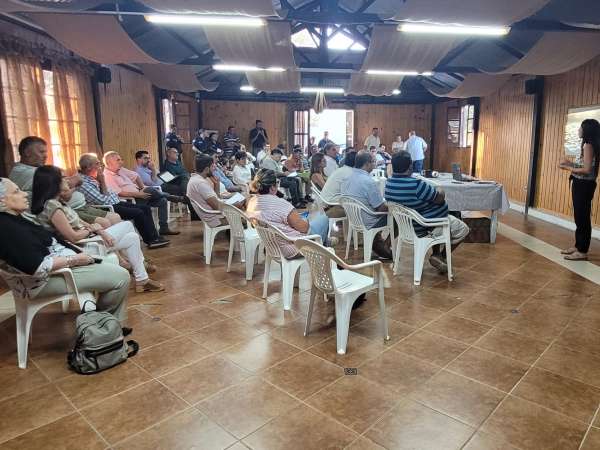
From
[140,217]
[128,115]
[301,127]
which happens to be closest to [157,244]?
[140,217]

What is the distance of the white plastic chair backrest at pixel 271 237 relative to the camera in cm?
320

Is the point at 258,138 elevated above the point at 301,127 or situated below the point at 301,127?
below

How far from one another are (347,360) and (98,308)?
5.25 ft

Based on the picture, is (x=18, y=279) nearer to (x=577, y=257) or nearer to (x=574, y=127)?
(x=577, y=257)

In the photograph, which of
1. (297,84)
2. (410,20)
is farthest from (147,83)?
(410,20)

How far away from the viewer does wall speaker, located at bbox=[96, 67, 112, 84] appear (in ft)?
21.2

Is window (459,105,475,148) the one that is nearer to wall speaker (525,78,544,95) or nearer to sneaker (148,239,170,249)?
wall speaker (525,78,544,95)

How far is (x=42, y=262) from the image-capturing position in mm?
2336

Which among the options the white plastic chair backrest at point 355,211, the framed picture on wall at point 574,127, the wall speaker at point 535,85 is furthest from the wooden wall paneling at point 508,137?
the white plastic chair backrest at point 355,211

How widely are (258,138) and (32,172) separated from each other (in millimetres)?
8945

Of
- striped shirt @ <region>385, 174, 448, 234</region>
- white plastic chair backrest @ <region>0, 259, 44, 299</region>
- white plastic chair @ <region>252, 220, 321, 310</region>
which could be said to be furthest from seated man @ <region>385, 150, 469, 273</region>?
white plastic chair backrest @ <region>0, 259, 44, 299</region>

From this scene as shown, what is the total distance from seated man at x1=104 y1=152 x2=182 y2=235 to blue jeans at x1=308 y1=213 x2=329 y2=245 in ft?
8.80

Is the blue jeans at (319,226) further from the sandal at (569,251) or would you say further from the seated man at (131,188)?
the sandal at (569,251)

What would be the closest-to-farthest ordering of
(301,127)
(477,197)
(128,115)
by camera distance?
(477,197), (128,115), (301,127)
